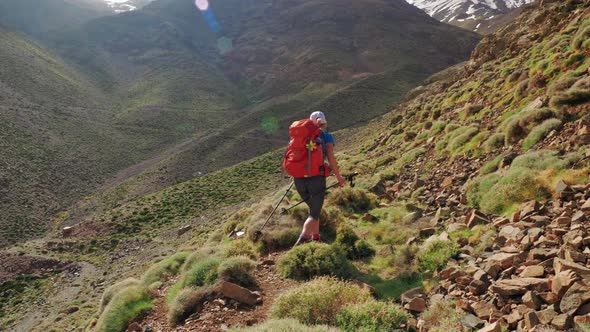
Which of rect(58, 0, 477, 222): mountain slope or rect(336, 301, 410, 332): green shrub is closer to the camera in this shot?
rect(336, 301, 410, 332): green shrub

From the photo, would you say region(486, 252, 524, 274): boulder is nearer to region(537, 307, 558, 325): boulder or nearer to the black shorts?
region(537, 307, 558, 325): boulder

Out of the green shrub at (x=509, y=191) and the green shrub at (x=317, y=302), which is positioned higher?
the green shrub at (x=317, y=302)

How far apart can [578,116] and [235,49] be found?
125966 millimetres

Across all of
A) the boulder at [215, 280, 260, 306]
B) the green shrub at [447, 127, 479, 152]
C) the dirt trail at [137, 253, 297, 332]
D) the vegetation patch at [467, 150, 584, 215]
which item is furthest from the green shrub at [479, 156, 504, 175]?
the boulder at [215, 280, 260, 306]

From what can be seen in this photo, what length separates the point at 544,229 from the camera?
539cm

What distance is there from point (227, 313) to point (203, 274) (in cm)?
152

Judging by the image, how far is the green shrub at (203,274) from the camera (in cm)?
674

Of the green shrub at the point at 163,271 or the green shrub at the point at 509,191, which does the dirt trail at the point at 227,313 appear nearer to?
the green shrub at the point at 163,271

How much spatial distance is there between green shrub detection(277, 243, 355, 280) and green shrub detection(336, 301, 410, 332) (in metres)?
1.70

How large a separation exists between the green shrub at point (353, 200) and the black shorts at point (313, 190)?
3.91 m

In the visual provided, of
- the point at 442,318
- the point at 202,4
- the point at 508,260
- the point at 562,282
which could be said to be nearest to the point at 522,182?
the point at 508,260

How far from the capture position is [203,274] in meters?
6.94

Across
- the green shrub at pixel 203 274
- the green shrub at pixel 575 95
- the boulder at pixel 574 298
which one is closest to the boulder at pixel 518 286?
the boulder at pixel 574 298

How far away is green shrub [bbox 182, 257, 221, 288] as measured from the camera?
6742mm
